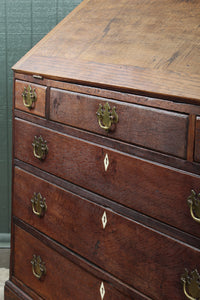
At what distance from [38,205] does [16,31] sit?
1366 mm

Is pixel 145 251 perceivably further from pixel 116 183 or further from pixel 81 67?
pixel 81 67

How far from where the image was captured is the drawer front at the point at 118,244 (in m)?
1.48

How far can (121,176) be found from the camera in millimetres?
1642

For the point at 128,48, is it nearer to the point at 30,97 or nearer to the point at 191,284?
the point at 30,97

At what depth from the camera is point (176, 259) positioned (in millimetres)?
1464

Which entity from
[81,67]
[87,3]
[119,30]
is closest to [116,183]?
[81,67]

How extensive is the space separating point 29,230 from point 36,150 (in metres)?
0.43

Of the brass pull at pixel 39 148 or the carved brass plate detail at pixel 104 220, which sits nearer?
the carved brass plate detail at pixel 104 220

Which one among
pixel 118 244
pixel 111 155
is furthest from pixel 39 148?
pixel 118 244

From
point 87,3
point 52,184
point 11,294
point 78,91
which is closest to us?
point 78,91

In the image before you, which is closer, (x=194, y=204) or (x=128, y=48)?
(x=194, y=204)

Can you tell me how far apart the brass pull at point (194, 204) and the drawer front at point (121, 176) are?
0.02 meters

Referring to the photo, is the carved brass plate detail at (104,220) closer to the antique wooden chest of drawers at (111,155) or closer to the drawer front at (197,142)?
the antique wooden chest of drawers at (111,155)

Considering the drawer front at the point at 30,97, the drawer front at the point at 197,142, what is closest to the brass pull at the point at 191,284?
the drawer front at the point at 197,142
